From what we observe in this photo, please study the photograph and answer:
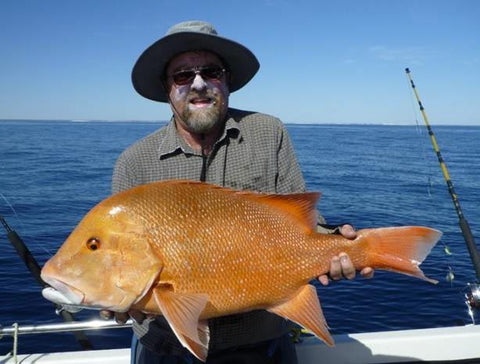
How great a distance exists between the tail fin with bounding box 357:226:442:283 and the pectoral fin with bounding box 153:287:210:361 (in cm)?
96

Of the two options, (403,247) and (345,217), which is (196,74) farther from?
(345,217)

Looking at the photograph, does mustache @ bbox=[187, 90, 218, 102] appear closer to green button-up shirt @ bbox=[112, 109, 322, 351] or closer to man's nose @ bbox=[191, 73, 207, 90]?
man's nose @ bbox=[191, 73, 207, 90]

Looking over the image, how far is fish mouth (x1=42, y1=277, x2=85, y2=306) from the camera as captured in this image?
2002 mm

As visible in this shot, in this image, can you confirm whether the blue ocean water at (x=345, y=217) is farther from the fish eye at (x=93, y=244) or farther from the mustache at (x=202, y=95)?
the fish eye at (x=93, y=244)

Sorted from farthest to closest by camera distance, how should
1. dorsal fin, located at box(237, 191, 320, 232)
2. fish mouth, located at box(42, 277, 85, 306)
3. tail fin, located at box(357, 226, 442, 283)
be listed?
dorsal fin, located at box(237, 191, 320, 232) → tail fin, located at box(357, 226, 442, 283) → fish mouth, located at box(42, 277, 85, 306)

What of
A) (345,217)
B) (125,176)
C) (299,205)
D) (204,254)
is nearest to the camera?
(204,254)

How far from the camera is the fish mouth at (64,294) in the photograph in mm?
2002

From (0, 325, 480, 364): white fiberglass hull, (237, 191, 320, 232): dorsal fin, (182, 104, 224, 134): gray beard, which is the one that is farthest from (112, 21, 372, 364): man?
(0, 325, 480, 364): white fiberglass hull

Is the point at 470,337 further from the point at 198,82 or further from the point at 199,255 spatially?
the point at 198,82

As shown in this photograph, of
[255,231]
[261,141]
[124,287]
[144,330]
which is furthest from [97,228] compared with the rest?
[261,141]

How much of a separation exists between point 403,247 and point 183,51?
1.77 m

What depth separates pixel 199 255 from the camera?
214cm

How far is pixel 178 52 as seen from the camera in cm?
283

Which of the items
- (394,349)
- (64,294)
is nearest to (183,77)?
(64,294)
